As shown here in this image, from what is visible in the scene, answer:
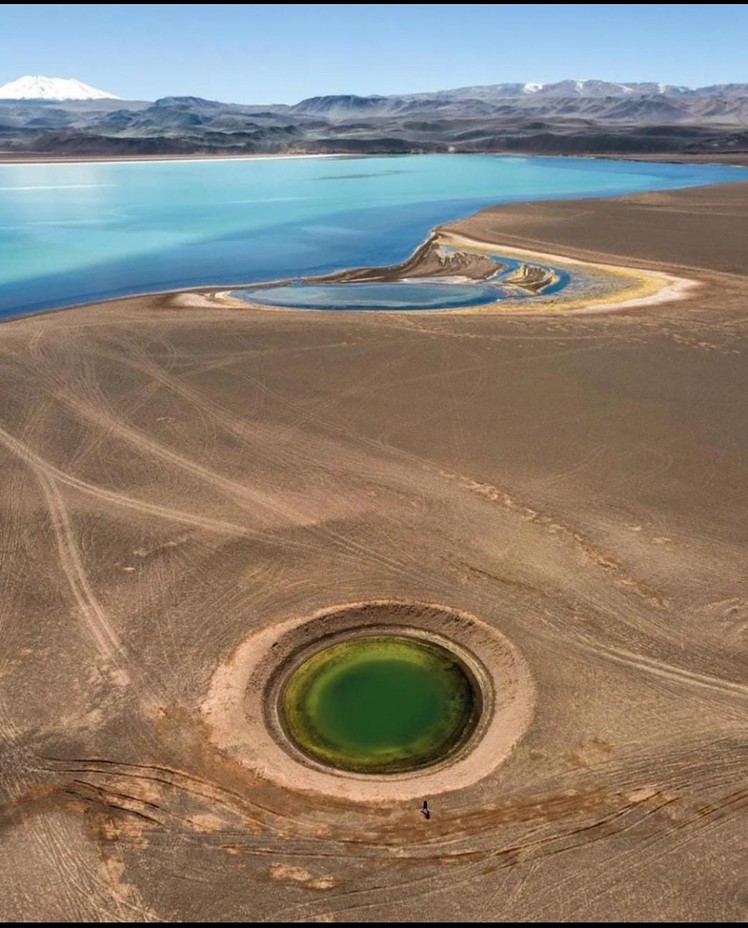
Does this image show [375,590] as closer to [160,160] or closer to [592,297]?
[592,297]

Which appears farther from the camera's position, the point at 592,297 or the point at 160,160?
the point at 160,160

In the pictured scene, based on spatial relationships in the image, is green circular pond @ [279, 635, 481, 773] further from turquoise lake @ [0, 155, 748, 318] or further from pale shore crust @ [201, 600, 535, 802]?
turquoise lake @ [0, 155, 748, 318]

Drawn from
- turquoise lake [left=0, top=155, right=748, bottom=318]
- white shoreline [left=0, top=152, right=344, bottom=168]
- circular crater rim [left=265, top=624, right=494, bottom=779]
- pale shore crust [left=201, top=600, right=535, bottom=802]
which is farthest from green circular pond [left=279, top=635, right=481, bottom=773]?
white shoreline [left=0, top=152, right=344, bottom=168]

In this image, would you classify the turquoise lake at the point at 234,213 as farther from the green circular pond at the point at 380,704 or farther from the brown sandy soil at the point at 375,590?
the green circular pond at the point at 380,704

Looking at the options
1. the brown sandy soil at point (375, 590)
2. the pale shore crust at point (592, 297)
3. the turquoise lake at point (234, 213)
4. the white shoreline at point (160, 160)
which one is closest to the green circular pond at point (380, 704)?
the brown sandy soil at point (375, 590)

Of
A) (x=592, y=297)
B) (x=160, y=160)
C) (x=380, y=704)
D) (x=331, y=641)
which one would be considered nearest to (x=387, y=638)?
(x=331, y=641)

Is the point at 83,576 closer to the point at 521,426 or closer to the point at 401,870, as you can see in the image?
the point at 401,870
